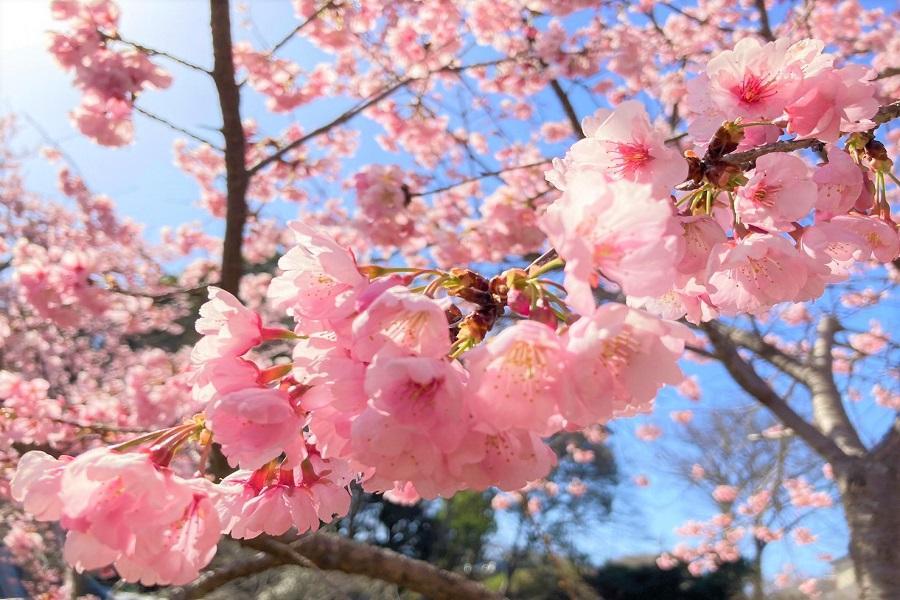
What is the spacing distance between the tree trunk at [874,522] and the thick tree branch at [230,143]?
10.2ft

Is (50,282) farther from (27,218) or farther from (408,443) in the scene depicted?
(27,218)

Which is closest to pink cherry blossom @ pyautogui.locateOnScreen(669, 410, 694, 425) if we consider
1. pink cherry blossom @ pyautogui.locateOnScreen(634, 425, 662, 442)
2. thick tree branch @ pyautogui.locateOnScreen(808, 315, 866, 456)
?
pink cherry blossom @ pyautogui.locateOnScreen(634, 425, 662, 442)

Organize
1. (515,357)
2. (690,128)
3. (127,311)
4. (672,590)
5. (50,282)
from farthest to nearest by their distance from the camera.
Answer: (672,590), (127,311), (50,282), (690,128), (515,357)

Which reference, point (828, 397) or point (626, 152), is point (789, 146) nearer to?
point (626, 152)

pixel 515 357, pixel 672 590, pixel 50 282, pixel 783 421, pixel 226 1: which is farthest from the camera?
pixel 672 590

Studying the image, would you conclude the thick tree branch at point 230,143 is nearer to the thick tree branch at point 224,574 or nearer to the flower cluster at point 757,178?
the thick tree branch at point 224,574

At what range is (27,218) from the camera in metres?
8.26

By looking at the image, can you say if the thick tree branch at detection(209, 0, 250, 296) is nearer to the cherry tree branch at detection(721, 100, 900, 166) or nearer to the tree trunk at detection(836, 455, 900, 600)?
the cherry tree branch at detection(721, 100, 900, 166)

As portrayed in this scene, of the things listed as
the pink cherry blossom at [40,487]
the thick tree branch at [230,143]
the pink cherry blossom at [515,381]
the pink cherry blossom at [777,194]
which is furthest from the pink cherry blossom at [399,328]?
the thick tree branch at [230,143]

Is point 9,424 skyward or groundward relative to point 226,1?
groundward

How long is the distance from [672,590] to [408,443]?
13.9 metres

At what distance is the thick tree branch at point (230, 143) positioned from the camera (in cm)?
257

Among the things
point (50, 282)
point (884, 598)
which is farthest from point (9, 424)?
point (884, 598)

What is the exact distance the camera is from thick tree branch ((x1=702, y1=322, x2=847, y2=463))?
133 inches
